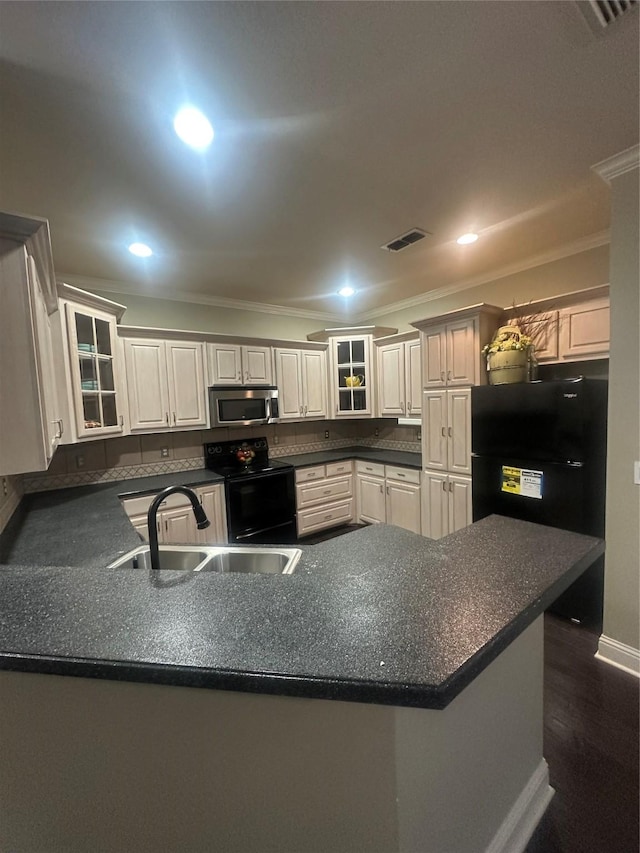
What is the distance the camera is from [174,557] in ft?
5.46

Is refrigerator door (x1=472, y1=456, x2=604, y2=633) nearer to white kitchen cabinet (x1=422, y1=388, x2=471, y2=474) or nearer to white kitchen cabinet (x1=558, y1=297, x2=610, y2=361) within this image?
white kitchen cabinet (x1=422, y1=388, x2=471, y2=474)

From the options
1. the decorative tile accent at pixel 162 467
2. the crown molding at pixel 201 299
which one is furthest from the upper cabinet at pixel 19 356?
the crown molding at pixel 201 299

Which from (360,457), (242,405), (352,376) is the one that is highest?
(352,376)

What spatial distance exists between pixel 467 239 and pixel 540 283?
0.92 meters

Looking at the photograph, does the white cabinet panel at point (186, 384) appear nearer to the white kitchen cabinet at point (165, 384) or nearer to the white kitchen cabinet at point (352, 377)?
the white kitchen cabinet at point (165, 384)

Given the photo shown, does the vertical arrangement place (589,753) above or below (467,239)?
below

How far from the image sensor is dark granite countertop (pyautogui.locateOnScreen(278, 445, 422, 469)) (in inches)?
147

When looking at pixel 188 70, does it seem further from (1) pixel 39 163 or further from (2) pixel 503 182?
(2) pixel 503 182

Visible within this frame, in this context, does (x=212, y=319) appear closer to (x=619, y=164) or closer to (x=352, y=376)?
(x=352, y=376)

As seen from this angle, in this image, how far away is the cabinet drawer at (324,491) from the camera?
3768 millimetres

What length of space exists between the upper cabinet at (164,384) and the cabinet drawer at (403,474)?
78.9 inches

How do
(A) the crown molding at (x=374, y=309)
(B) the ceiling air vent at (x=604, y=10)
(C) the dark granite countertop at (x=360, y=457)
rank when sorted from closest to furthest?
(B) the ceiling air vent at (x=604, y=10)
(A) the crown molding at (x=374, y=309)
(C) the dark granite countertop at (x=360, y=457)

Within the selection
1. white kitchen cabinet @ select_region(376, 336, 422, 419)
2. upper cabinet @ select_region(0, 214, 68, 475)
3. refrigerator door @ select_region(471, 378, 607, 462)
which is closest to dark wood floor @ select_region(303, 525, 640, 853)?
refrigerator door @ select_region(471, 378, 607, 462)

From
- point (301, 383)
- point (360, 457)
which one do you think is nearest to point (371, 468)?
point (360, 457)
